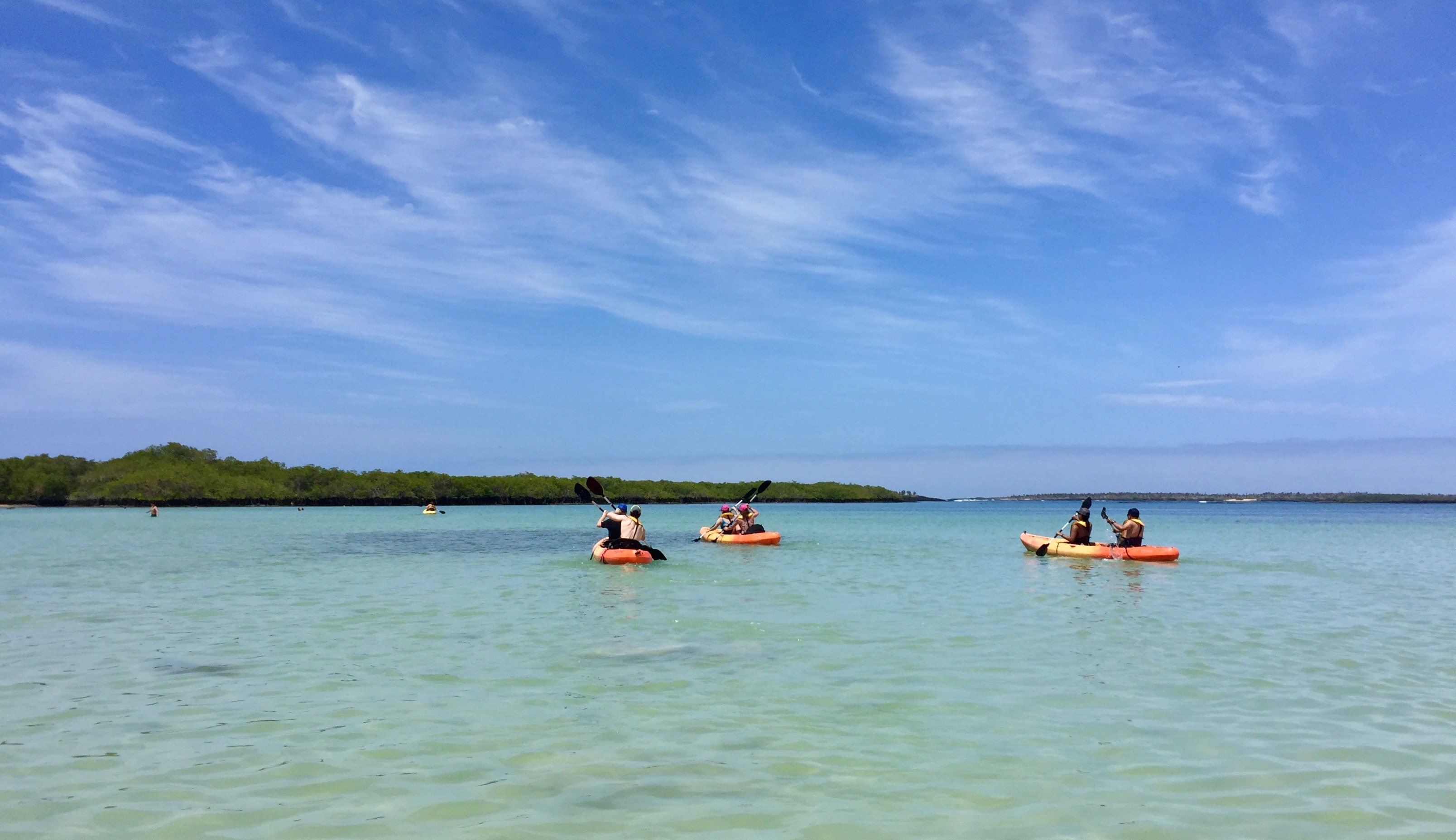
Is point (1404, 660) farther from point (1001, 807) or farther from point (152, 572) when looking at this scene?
point (152, 572)

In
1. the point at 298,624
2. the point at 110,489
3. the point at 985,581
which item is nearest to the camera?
the point at 298,624

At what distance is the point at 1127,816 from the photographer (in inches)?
247

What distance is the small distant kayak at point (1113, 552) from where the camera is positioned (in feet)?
90.3

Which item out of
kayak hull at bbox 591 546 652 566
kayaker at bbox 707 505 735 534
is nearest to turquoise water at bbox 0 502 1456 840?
kayak hull at bbox 591 546 652 566

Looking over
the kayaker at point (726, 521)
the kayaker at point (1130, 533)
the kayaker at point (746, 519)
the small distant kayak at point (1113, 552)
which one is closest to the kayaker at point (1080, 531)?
the small distant kayak at point (1113, 552)

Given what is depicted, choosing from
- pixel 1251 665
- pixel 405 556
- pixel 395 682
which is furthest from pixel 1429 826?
pixel 405 556

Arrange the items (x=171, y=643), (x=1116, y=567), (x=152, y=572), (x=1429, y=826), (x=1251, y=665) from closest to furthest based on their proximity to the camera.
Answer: (x=1429, y=826)
(x=1251, y=665)
(x=171, y=643)
(x=152, y=572)
(x=1116, y=567)

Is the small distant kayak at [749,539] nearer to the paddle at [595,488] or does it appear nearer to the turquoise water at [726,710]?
the paddle at [595,488]

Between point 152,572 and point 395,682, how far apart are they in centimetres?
1813

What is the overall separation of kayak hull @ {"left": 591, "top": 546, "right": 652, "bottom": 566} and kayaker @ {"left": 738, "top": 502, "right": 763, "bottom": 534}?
974 cm

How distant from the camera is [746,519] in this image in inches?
1410

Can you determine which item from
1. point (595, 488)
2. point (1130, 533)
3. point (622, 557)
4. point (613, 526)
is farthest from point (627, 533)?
point (1130, 533)

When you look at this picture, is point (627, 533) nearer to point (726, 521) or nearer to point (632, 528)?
point (632, 528)

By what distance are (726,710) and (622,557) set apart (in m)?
16.8
